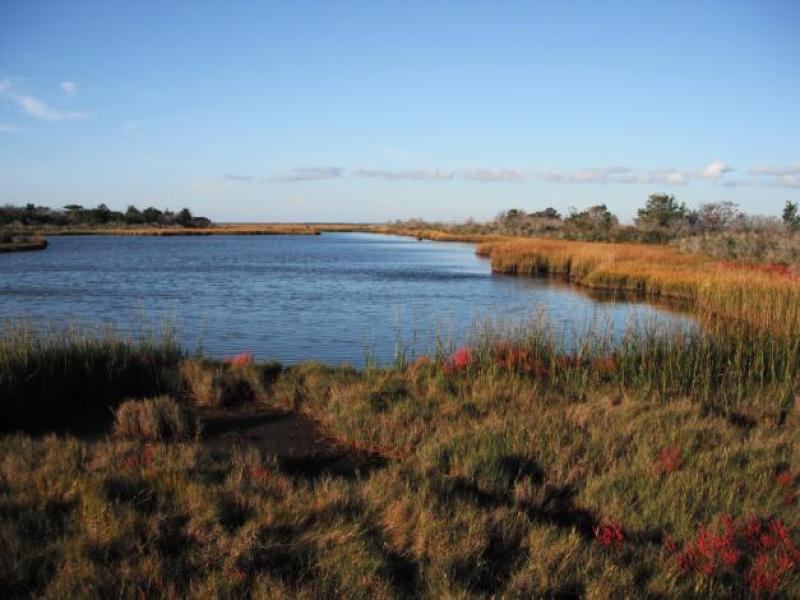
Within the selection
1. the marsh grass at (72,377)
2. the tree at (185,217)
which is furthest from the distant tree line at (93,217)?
the marsh grass at (72,377)

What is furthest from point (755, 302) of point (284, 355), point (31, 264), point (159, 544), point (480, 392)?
point (31, 264)

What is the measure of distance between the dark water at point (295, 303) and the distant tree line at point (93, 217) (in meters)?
70.6

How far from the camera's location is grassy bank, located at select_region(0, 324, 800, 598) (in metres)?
4.56

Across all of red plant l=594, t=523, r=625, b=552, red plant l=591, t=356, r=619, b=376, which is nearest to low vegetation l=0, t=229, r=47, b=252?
red plant l=591, t=356, r=619, b=376

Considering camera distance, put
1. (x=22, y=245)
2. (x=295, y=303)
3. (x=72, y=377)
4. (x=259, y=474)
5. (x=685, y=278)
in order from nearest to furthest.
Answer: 1. (x=259, y=474)
2. (x=72, y=377)
3. (x=295, y=303)
4. (x=685, y=278)
5. (x=22, y=245)

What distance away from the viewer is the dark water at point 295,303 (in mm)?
17938

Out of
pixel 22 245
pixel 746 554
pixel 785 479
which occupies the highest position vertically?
pixel 22 245

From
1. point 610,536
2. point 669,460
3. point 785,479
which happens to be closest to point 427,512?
point 610,536

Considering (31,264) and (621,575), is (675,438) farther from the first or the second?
(31,264)

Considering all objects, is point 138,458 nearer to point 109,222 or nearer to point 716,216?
point 716,216

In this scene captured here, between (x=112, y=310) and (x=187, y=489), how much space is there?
19127 millimetres

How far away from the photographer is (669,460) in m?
6.69

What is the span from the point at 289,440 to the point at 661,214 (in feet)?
257

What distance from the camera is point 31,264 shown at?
42.9 metres
